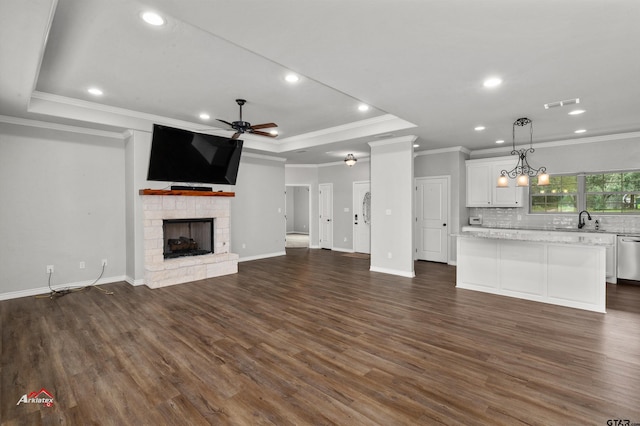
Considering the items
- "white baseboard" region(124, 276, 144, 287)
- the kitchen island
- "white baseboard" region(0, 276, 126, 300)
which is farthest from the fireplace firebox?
the kitchen island

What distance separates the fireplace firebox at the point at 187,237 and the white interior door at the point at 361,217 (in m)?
4.22

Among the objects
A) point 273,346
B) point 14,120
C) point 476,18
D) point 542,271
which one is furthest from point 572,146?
point 14,120

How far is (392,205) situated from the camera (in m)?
6.07

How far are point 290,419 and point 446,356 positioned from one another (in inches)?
62.8

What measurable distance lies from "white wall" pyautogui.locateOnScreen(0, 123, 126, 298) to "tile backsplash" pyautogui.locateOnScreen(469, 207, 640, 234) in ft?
25.6

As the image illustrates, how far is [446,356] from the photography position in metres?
2.80

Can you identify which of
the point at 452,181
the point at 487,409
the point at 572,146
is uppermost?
the point at 572,146

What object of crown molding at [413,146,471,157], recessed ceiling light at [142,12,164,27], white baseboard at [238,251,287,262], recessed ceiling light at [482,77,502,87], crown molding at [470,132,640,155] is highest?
recessed ceiling light at [142,12,164,27]

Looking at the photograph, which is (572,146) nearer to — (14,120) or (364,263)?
(364,263)

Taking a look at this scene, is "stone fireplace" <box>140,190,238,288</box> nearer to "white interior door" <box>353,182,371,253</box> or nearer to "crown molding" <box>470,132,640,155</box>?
"white interior door" <box>353,182,371,253</box>

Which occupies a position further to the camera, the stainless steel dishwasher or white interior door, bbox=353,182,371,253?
white interior door, bbox=353,182,371,253

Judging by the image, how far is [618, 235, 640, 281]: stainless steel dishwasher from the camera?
5.32 m

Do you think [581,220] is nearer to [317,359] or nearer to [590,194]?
[590,194]

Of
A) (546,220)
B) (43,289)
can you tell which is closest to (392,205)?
(546,220)
